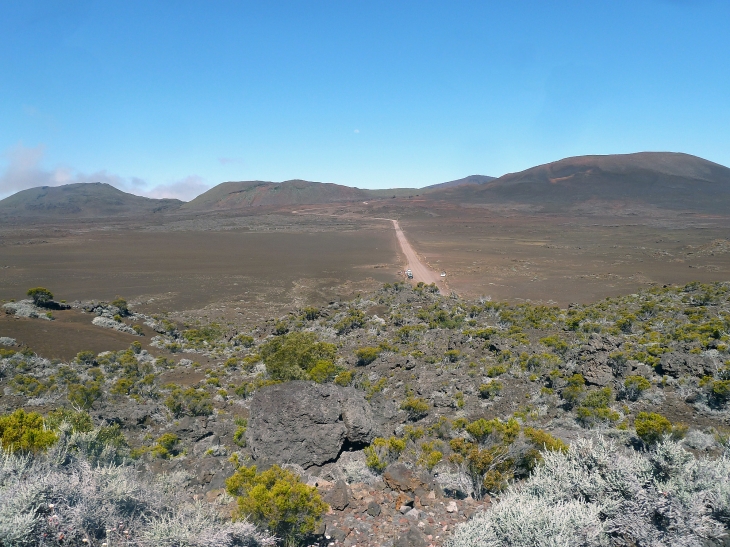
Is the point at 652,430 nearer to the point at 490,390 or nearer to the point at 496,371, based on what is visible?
the point at 490,390

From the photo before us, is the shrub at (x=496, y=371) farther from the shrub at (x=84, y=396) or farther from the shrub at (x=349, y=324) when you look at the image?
the shrub at (x=84, y=396)

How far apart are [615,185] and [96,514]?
166m

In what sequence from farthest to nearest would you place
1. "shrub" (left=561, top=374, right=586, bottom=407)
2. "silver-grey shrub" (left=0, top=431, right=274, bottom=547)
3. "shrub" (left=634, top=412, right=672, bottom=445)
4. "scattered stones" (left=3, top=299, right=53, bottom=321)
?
"scattered stones" (left=3, top=299, right=53, bottom=321) → "shrub" (left=561, top=374, right=586, bottom=407) → "shrub" (left=634, top=412, right=672, bottom=445) → "silver-grey shrub" (left=0, top=431, right=274, bottom=547)

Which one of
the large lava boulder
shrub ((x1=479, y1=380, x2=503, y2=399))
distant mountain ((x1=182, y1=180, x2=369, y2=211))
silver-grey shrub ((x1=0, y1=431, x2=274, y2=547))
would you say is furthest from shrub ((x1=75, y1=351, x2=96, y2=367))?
distant mountain ((x1=182, y1=180, x2=369, y2=211))

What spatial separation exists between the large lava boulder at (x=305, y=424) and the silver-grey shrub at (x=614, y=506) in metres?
3.37

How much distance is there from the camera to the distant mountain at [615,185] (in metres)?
127

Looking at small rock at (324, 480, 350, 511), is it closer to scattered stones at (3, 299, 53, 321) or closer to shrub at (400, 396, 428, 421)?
shrub at (400, 396, 428, 421)

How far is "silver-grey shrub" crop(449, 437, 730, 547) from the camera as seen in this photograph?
4.26m

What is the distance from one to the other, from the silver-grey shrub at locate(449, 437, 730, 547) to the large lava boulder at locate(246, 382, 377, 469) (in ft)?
11.1

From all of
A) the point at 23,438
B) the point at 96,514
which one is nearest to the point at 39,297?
the point at 23,438

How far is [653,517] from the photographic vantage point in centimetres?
459

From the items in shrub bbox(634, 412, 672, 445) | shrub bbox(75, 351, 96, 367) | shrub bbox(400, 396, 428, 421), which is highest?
shrub bbox(634, 412, 672, 445)

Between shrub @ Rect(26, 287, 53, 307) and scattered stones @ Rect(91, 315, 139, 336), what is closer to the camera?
scattered stones @ Rect(91, 315, 139, 336)

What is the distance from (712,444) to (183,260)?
52.7 m
